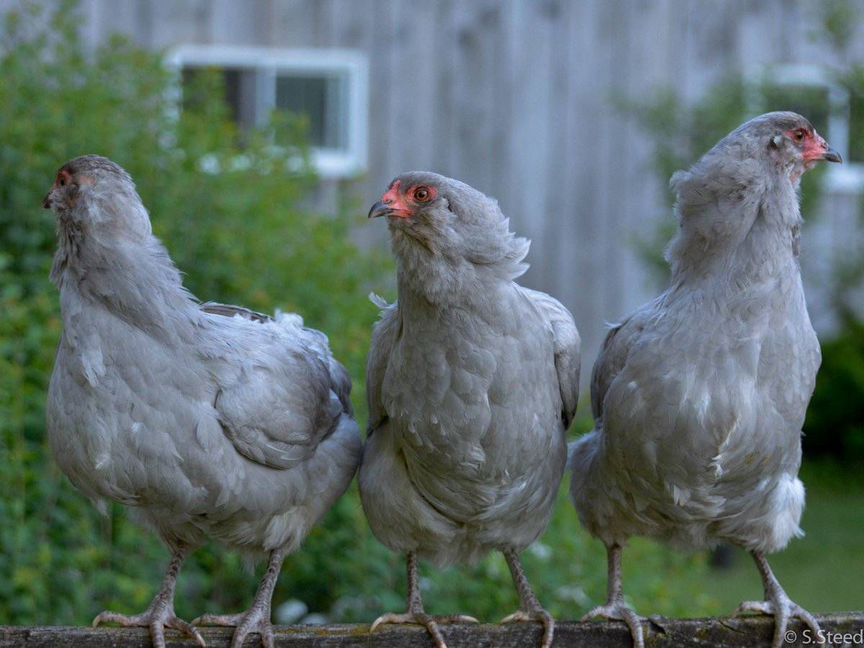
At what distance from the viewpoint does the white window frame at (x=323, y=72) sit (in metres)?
10.8

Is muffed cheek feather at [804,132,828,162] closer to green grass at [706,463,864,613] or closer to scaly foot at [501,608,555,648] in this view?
scaly foot at [501,608,555,648]

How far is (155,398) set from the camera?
11.0ft

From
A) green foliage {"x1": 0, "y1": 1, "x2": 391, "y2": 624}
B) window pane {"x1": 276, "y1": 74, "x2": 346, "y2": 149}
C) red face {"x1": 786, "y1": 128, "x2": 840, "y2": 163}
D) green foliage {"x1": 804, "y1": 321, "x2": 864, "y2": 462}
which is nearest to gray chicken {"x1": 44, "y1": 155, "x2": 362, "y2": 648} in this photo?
green foliage {"x1": 0, "y1": 1, "x2": 391, "y2": 624}

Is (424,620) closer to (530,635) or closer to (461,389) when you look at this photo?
(530,635)

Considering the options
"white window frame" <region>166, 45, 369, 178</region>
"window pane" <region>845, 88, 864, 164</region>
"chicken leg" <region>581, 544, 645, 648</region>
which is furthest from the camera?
"white window frame" <region>166, 45, 369, 178</region>

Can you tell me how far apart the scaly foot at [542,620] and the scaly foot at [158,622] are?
950mm

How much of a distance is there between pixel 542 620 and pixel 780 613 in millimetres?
730

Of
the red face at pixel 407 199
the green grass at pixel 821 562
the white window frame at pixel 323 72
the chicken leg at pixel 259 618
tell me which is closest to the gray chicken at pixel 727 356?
the red face at pixel 407 199

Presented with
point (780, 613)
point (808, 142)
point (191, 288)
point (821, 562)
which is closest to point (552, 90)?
point (821, 562)

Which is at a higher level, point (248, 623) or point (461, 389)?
point (461, 389)

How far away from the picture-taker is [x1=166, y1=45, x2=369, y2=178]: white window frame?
35.4 feet

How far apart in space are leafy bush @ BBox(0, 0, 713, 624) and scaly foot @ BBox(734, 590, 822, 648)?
154cm

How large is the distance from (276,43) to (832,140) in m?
5.53

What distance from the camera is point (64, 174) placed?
3414mm
